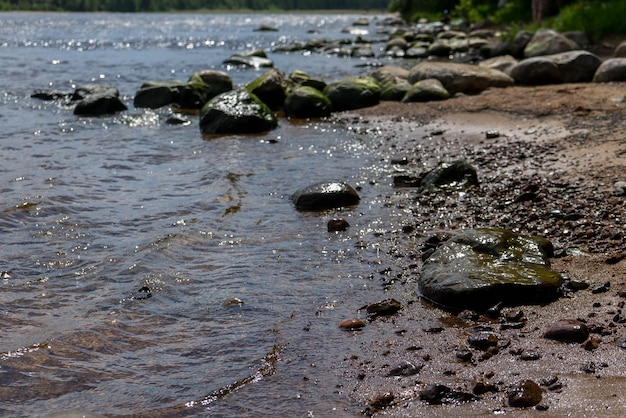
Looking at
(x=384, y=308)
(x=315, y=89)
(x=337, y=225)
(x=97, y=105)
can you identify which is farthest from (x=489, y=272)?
(x=97, y=105)

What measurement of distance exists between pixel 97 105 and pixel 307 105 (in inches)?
174

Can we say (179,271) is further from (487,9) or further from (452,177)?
(487,9)

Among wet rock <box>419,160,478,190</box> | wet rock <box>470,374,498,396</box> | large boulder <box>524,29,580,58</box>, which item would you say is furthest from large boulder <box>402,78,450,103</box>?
wet rock <box>470,374,498,396</box>

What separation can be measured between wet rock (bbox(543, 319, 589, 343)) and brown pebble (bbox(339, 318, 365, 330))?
1336mm

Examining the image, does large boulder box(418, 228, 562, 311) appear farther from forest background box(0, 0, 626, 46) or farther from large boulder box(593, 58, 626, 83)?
forest background box(0, 0, 626, 46)

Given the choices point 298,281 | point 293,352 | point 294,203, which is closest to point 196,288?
point 298,281

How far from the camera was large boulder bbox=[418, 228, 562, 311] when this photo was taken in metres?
5.97

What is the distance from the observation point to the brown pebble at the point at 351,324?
5.84m

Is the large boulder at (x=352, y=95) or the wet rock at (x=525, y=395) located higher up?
the large boulder at (x=352, y=95)

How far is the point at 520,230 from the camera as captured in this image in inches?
308

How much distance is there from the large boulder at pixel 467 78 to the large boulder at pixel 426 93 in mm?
515

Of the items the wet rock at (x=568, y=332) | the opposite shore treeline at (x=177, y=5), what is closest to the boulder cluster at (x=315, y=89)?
the wet rock at (x=568, y=332)

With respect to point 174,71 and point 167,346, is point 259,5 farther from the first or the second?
point 167,346

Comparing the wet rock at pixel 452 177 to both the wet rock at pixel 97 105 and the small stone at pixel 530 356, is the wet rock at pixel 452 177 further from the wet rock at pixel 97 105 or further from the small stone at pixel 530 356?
the wet rock at pixel 97 105
